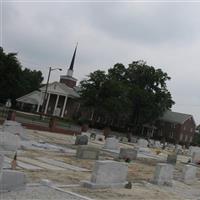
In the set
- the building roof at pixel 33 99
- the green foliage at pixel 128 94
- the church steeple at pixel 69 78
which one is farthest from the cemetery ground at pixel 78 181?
the church steeple at pixel 69 78

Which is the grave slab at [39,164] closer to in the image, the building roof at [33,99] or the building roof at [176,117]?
the building roof at [33,99]

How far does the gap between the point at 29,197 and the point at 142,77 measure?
244 feet

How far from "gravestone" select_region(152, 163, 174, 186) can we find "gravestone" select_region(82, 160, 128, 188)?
2.84m

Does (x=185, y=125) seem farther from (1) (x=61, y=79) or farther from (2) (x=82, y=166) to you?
(2) (x=82, y=166)

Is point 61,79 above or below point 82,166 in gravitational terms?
above

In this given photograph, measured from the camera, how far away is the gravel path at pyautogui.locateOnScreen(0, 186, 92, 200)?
34.2ft

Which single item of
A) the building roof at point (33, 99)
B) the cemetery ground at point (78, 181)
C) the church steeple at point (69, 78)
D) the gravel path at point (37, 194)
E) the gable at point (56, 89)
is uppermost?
the church steeple at point (69, 78)

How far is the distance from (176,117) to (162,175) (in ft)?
294

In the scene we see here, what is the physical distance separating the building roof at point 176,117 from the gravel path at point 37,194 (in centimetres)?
9205

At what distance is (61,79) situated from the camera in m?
103

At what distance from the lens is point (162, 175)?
1797 cm

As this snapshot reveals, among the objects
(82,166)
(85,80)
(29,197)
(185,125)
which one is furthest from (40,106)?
(29,197)

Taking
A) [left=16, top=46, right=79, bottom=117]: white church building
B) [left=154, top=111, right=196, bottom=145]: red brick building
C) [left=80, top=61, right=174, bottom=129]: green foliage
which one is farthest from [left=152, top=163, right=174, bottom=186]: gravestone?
[left=154, top=111, right=196, bottom=145]: red brick building

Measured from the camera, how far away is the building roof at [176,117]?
103938 millimetres
